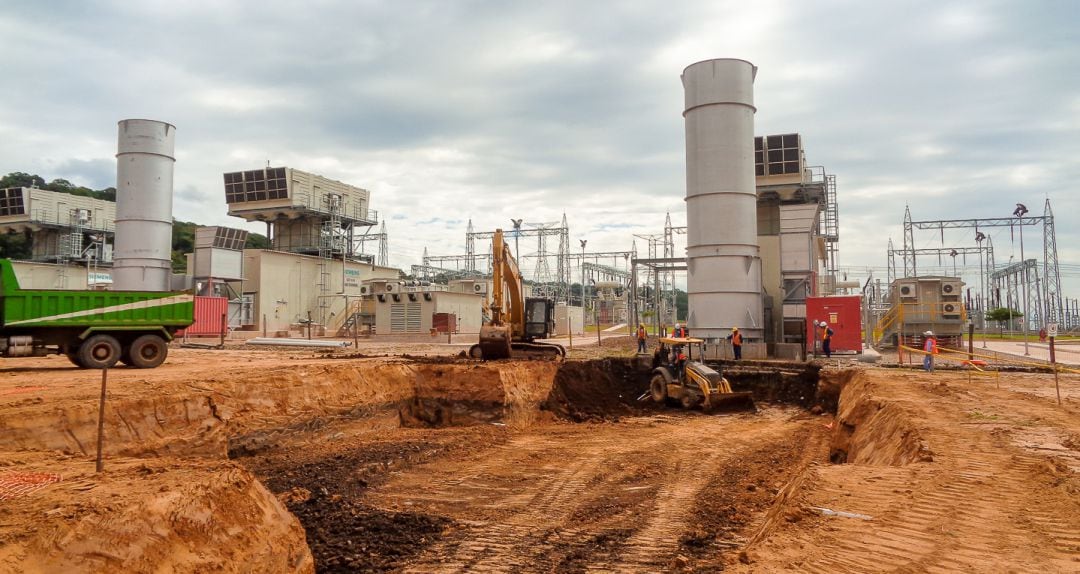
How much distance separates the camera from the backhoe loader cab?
757 inches

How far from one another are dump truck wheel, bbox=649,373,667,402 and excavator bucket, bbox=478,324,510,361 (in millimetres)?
4780

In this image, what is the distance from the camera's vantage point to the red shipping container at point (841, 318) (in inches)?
1123

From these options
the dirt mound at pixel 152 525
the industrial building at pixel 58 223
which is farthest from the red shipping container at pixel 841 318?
the industrial building at pixel 58 223

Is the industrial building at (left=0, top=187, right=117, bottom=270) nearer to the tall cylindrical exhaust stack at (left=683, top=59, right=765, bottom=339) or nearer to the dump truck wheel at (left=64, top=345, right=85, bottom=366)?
the dump truck wheel at (left=64, top=345, right=85, bottom=366)

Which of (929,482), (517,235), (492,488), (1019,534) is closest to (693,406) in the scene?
(492,488)

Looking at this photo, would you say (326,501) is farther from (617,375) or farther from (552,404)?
(617,375)

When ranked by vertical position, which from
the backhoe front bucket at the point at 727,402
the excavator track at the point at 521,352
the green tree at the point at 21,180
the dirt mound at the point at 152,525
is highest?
the green tree at the point at 21,180

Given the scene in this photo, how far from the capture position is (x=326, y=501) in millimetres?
9695

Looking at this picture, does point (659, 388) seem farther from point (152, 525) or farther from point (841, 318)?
point (152, 525)

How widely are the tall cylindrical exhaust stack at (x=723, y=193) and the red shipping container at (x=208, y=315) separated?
2806 cm

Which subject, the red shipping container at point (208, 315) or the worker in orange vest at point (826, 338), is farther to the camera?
the red shipping container at point (208, 315)

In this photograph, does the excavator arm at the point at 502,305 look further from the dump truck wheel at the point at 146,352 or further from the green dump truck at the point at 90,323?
the dump truck wheel at the point at 146,352

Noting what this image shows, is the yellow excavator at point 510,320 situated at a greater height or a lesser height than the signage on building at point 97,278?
lesser

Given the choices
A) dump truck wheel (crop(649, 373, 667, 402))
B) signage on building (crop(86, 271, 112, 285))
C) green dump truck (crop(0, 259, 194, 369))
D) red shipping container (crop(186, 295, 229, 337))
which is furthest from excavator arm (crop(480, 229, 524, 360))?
signage on building (crop(86, 271, 112, 285))
